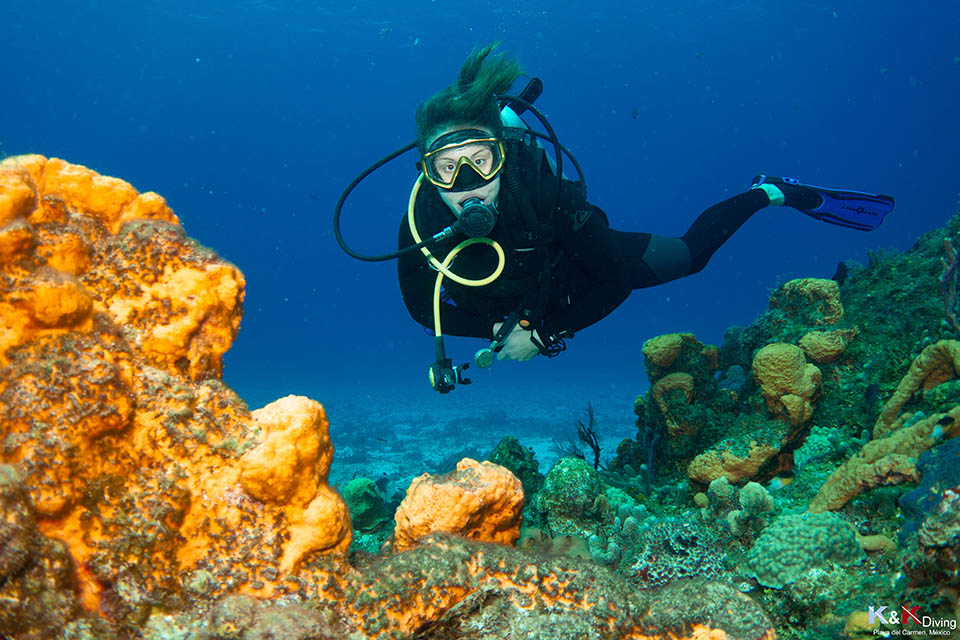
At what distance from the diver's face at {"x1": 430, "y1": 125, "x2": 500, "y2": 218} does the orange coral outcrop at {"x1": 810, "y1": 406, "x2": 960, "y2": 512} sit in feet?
12.3

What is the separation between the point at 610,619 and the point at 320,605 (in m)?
1.20

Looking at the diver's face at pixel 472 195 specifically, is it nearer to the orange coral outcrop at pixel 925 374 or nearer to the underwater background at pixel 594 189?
the underwater background at pixel 594 189

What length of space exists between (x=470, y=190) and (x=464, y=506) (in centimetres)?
305

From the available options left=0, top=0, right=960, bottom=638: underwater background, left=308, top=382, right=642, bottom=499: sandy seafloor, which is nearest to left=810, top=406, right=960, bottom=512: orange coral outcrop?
left=0, top=0, right=960, bottom=638: underwater background

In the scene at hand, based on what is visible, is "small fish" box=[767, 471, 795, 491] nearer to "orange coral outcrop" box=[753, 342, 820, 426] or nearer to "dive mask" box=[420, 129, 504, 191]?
"orange coral outcrop" box=[753, 342, 820, 426]

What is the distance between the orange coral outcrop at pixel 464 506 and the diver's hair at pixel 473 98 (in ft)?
10.9

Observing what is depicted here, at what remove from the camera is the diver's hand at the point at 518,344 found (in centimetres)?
514

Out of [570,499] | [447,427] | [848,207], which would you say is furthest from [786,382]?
[447,427]

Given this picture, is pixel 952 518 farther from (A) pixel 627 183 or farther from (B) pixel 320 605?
(A) pixel 627 183

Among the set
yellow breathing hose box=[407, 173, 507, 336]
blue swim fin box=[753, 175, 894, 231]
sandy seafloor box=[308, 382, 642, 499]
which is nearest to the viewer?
yellow breathing hose box=[407, 173, 507, 336]

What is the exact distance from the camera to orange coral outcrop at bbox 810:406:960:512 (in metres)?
3.34

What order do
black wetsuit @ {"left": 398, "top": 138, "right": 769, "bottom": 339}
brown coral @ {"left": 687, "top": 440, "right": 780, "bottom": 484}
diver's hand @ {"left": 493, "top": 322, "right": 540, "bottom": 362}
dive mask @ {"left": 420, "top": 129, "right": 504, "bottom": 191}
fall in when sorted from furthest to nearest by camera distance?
1. diver's hand @ {"left": 493, "top": 322, "right": 540, "bottom": 362}
2. brown coral @ {"left": 687, "top": 440, "right": 780, "bottom": 484}
3. black wetsuit @ {"left": 398, "top": 138, "right": 769, "bottom": 339}
4. dive mask @ {"left": 420, "top": 129, "right": 504, "bottom": 191}

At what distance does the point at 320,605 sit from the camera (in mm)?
1761

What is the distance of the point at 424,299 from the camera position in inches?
210
